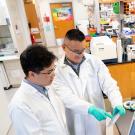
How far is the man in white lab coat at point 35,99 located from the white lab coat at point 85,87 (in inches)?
13.4

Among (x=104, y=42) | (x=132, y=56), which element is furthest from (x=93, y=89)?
(x=132, y=56)

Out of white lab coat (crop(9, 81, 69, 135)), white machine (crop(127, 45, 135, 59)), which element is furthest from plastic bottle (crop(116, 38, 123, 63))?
white lab coat (crop(9, 81, 69, 135))

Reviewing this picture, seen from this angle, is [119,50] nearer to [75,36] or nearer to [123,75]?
[123,75]

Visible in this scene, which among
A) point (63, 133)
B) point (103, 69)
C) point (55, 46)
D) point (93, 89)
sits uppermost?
point (103, 69)

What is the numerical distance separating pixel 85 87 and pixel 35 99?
1.90 feet

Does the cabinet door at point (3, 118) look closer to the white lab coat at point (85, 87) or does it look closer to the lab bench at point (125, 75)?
the white lab coat at point (85, 87)

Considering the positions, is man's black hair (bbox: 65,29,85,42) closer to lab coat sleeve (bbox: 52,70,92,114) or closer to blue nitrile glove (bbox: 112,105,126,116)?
lab coat sleeve (bbox: 52,70,92,114)

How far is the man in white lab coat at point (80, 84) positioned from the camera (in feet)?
4.61

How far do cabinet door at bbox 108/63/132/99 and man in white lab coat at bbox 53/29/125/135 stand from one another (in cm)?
119

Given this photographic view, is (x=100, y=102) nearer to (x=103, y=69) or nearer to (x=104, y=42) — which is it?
(x=103, y=69)

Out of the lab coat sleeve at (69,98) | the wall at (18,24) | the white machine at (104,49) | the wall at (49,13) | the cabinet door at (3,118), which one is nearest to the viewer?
the lab coat sleeve at (69,98)

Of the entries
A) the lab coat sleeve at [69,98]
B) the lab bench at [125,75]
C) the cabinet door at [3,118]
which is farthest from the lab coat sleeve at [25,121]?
the lab bench at [125,75]

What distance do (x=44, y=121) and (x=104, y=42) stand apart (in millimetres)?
1831

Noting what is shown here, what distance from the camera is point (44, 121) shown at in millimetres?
1092
